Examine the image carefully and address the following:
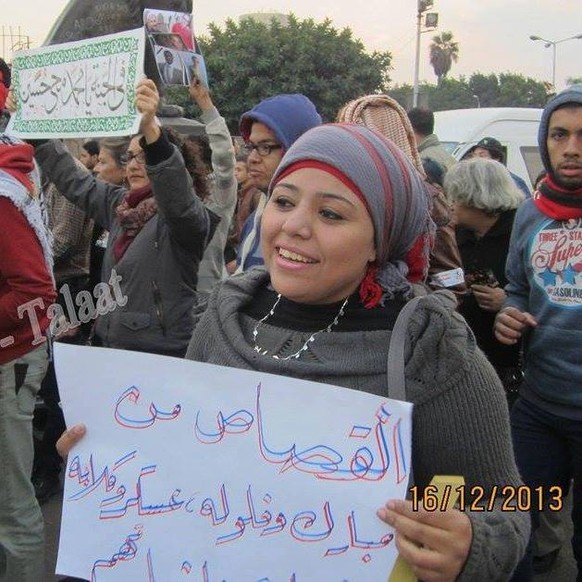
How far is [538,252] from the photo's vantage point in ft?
9.24

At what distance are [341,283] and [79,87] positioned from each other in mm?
1974

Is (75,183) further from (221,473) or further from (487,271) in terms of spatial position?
(221,473)

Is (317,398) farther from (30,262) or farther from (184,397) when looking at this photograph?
(30,262)

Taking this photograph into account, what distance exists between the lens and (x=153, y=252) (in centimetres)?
306

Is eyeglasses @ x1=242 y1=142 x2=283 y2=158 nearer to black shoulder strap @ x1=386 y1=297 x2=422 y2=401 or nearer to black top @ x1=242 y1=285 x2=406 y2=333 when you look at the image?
black top @ x1=242 y1=285 x2=406 y2=333

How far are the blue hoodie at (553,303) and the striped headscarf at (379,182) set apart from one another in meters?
1.35

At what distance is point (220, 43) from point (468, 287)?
28156 millimetres

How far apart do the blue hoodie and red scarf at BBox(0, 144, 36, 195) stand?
181 centimetres

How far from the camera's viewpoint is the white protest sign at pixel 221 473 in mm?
1311

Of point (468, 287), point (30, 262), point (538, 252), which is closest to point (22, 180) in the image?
point (30, 262)

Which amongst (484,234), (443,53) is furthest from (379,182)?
(443,53)

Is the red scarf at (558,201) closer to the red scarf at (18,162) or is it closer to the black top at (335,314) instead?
the black top at (335,314)

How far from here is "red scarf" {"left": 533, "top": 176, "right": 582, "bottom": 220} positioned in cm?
272
